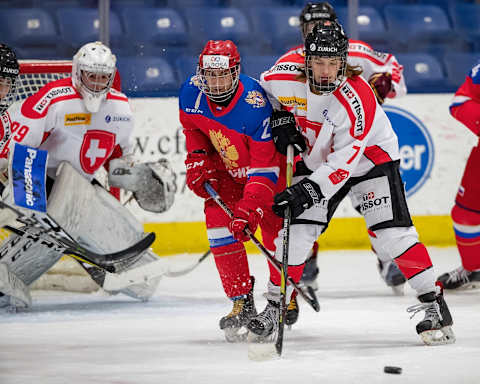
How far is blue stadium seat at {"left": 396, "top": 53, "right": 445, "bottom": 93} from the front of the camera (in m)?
5.41

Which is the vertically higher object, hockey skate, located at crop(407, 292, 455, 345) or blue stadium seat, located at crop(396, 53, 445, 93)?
blue stadium seat, located at crop(396, 53, 445, 93)

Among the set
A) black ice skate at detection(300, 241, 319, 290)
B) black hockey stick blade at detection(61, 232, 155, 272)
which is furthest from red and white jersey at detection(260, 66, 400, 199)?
black ice skate at detection(300, 241, 319, 290)

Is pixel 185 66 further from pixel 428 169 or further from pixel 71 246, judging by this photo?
pixel 71 246

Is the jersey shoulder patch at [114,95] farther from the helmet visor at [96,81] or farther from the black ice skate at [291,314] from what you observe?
the black ice skate at [291,314]

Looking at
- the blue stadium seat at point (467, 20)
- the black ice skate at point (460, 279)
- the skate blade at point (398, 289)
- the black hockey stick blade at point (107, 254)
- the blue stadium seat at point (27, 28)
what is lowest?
the skate blade at point (398, 289)

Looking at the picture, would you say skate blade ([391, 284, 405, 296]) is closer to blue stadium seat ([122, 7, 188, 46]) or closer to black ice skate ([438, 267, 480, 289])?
black ice skate ([438, 267, 480, 289])

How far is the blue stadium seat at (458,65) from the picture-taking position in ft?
17.6

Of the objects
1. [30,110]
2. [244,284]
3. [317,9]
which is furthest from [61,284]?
[317,9]

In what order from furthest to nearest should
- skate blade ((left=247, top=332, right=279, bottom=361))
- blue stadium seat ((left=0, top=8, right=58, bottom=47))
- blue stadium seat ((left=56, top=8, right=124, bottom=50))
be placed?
blue stadium seat ((left=56, top=8, right=124, bottom=50)) < blue stadium seat ((left=0, top=8, right=58, bottom=47)) < skate blade ((left=247, top=332, right=279, bottom=361))

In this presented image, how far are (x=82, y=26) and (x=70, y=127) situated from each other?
1.50 meters

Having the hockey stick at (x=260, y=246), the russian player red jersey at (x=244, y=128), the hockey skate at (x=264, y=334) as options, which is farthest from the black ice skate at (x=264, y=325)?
the russian player red jersey at (x=244, y=128)

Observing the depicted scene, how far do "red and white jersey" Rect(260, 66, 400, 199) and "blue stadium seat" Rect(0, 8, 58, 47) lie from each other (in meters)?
2.21

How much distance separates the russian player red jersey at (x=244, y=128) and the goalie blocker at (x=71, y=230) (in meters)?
0.74

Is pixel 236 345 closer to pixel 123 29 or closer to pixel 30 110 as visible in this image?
pixel 30 110
